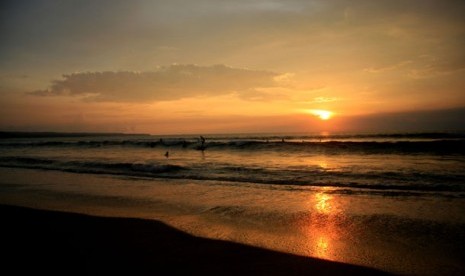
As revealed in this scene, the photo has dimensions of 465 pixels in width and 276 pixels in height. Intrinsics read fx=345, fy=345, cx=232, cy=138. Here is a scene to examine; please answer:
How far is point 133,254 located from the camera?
5141 mm

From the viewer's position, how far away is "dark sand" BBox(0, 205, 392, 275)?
177 inches

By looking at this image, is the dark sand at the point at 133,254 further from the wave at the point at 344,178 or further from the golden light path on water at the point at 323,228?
the wave at the point at 344,178

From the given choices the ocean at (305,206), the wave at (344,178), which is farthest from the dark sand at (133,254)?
the wave at (344,178)

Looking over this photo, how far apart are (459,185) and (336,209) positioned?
5522 mm

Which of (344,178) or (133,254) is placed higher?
(344,178)

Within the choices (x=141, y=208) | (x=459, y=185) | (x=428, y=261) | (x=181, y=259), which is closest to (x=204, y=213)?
(x=141, y=208)

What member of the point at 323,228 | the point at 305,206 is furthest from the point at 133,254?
the point at 305,206

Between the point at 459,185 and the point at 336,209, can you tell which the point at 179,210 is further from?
the point at 459,185

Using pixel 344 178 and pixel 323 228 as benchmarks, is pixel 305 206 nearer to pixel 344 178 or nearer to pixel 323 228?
pixel 323 228

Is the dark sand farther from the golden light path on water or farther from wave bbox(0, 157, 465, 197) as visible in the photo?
wave bbox(0, 157, 465, 197)

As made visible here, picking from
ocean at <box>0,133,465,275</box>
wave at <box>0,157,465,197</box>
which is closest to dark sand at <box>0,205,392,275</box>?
ocean at <box>0,133,465,275</box>

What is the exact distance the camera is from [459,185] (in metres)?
11.0

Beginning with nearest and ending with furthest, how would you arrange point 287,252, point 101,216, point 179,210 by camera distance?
point 287,252 → point 101,216 → point 179,210

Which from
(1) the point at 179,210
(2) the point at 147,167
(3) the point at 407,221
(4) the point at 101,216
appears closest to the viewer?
(3) the point at 407,221
